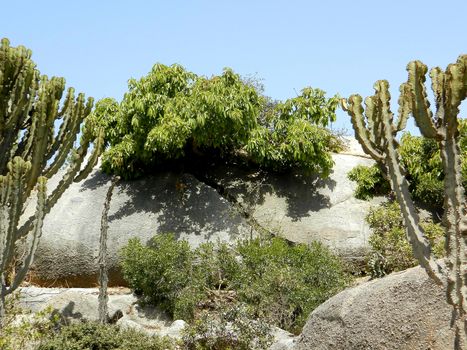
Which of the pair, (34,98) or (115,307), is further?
(115,307)

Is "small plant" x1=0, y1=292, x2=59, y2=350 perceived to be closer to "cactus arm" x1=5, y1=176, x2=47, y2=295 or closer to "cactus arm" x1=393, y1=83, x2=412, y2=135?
"cactus arm" x1=5, y1=176, x2=47, y2=295

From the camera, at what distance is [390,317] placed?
991 centimetres

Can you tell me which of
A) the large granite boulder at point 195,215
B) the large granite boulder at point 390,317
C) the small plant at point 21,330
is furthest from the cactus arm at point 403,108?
the large granite boulder at point 195,215

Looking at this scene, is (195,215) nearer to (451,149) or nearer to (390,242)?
(390,242)

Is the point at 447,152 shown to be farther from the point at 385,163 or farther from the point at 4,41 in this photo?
the point at 4,41

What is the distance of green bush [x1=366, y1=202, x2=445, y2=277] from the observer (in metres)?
17.6

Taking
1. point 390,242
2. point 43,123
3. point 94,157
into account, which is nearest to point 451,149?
point 43,123

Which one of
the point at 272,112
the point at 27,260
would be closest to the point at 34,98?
the point at 27,260

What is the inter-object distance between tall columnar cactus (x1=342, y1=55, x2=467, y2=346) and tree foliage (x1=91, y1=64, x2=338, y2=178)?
39.6ft

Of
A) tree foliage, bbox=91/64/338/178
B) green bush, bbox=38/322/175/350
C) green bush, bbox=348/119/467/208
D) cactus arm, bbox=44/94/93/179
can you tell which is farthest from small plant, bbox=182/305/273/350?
green bush, bbox=348/119/467/208

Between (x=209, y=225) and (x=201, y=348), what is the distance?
610cm

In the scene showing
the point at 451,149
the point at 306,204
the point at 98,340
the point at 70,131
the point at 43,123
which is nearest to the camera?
the point at 451,149

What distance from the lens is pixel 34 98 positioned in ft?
47.3

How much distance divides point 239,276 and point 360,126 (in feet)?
31.5
